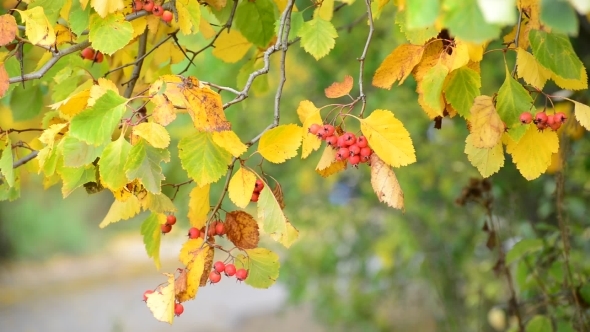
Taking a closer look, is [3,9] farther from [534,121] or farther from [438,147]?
[438,147]

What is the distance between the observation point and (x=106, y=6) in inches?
50.7

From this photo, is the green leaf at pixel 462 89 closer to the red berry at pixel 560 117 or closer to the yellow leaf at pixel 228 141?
the red berry at pixel 560 117

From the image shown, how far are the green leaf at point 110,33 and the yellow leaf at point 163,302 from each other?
1.53ft

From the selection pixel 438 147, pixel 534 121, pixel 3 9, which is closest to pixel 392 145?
pixel 534 121

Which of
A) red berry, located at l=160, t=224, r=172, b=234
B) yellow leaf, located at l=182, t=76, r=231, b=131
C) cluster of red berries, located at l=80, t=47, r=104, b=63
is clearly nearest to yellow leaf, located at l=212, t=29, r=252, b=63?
cluster of red berries, located at l=80, t=47, r=104, b=63

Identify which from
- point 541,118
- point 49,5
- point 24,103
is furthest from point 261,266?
point 24,103

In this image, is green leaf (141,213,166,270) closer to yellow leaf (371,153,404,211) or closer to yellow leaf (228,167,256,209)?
yellow leaf (228,167,256,209)

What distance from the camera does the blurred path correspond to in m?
6.30

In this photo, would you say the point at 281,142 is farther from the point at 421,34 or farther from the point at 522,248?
the point at 522,248

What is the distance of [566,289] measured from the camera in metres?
1.95

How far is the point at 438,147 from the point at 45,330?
4.41 m

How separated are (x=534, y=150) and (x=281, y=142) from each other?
456 millimetres

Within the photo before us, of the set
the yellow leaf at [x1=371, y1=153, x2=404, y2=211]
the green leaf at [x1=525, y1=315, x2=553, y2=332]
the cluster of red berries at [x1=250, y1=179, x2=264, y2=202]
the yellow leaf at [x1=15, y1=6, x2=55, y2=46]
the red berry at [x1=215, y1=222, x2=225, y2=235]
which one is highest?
the yellow leaf at [x1=15, y1=6, x2=55, y2=46]

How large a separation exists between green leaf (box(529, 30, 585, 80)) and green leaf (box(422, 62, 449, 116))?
0.55 feet
